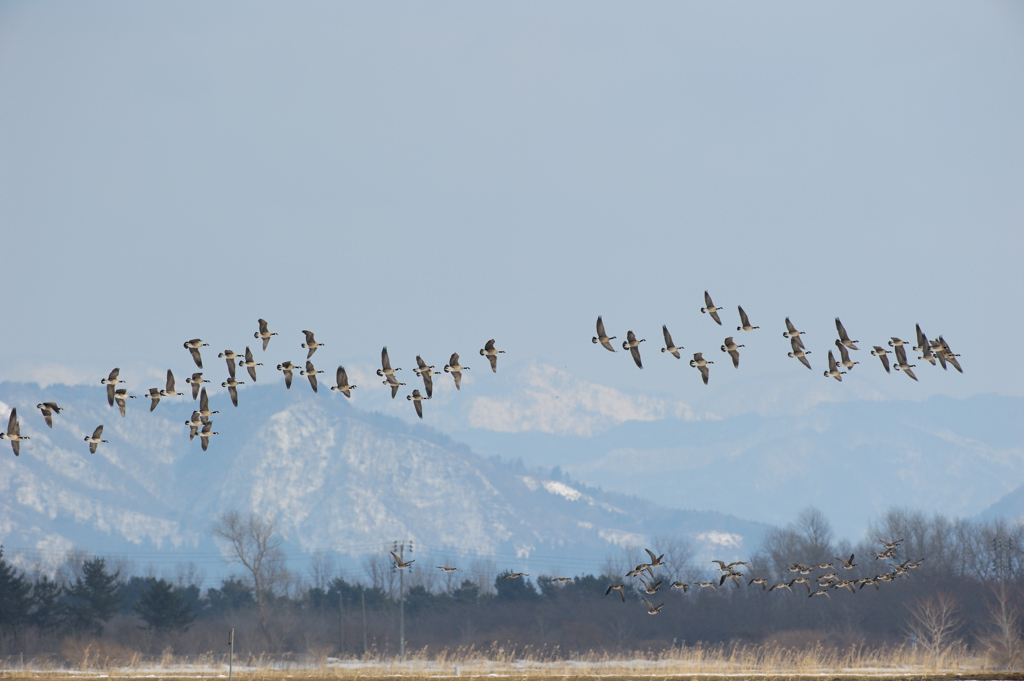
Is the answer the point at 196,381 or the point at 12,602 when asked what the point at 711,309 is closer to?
the point at 196,381

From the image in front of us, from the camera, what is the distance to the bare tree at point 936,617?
9212cm

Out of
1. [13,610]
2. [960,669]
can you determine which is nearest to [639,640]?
[960,669]

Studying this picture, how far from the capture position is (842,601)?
107 m

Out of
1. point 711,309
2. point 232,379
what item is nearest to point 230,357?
point 232,379

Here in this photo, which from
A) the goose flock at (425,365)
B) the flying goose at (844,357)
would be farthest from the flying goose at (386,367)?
the flying goose at (844,357)

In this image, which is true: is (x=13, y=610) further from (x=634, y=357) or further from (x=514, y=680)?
(x=634, y=357)

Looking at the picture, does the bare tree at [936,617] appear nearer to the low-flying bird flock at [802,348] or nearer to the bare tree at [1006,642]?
the bare tree at [1006,642]

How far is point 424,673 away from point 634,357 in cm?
2542

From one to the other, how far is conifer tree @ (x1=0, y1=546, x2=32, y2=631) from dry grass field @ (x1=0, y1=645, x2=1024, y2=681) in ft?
29.2

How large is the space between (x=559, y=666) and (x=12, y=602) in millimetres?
48065

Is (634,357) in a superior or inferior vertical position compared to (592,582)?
superior

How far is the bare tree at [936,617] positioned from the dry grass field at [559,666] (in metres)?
4.25

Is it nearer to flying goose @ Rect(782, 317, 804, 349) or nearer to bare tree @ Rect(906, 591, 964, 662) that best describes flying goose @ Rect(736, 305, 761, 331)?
flying goose @ Rect(782, 317, 804, 349)

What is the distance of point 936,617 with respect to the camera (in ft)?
318
